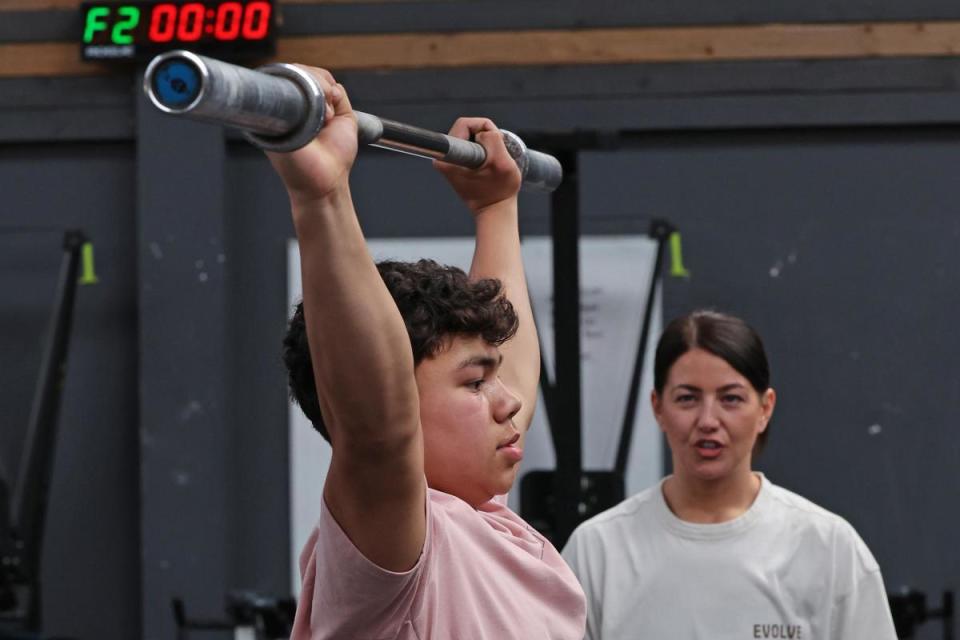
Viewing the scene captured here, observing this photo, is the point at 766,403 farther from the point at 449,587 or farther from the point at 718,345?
the point at 449,587

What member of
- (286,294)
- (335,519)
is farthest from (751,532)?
(286,294)

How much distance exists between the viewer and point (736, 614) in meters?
2.28

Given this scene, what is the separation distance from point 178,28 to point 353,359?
11.8 ft

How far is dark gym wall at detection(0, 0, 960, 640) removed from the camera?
14.6 ft

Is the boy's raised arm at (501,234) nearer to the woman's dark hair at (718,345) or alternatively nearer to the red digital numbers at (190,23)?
the woman's dark hair at (718,345)

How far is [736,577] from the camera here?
7.55ft

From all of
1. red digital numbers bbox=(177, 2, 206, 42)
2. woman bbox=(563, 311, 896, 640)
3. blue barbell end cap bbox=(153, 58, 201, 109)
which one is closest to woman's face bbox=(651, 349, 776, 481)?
woman bbox=(563, 311, 896, 640)

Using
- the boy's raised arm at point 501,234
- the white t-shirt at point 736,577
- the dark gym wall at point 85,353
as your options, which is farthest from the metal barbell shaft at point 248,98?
the dark gym wall at point 85,353

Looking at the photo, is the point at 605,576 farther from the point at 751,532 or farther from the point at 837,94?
the point at 837,94

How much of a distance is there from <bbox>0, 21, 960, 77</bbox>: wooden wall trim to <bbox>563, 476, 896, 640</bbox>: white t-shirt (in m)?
2.35

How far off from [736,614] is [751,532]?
0.46 ft

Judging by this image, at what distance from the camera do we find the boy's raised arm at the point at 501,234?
167cm

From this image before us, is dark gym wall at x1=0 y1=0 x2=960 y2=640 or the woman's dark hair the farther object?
dark gym wall at x1=0 y1=0 x2=960 y2=640

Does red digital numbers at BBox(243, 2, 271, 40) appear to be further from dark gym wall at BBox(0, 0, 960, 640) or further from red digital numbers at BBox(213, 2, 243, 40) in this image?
dark gym wall at BBox(0, 0, 960, 640)
